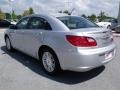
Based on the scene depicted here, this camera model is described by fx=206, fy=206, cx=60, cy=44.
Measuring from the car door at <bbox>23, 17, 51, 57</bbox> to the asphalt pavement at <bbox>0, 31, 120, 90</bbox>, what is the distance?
558 millimetres

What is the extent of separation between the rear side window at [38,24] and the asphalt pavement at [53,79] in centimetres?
118

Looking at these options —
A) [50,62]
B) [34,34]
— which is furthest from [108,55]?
[34,34]

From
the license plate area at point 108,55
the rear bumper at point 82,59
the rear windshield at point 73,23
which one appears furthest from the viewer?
the rear windshield at point 73,23

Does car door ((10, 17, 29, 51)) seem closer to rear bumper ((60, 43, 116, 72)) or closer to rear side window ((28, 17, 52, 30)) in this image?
rear side window ((28, 17, 52, 30))

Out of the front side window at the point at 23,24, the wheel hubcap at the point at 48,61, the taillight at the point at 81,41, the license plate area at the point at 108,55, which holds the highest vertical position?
the front side window at the point at 23,24

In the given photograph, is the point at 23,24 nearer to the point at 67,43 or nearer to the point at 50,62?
the point at 50,62

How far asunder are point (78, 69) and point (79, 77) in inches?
24.1

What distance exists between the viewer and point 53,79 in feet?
16.3

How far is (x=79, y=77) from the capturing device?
16.6ft

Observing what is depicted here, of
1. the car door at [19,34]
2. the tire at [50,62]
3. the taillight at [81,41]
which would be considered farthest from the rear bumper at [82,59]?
the car door at [19,34]

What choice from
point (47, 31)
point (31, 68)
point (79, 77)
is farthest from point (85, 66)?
point (31, 68)

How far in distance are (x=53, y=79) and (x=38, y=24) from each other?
1661 millimetres

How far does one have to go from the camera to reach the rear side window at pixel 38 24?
17.5 ft

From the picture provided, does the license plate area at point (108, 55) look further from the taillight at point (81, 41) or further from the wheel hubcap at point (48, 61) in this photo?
the wheel hubcap at point (48, 61)
